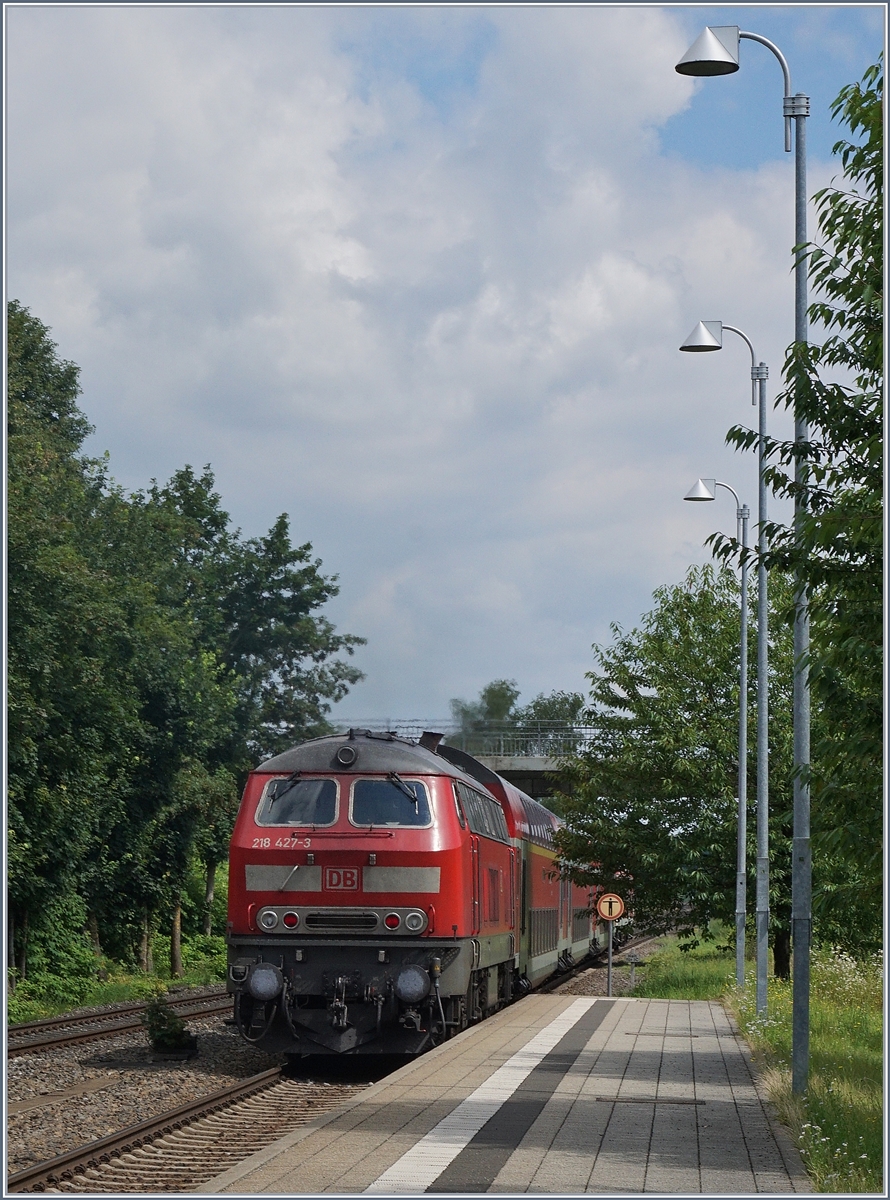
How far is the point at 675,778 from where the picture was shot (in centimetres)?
3077

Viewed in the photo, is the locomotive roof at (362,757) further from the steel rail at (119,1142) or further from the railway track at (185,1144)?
the steel rail at (119,1142)

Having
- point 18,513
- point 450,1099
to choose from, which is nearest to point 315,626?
point 18,513

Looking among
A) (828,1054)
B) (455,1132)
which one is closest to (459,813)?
(828,1054)

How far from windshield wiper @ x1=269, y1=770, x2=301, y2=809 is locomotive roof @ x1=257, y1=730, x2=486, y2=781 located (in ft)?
0.30

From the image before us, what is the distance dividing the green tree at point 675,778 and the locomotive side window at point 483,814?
8.05 m

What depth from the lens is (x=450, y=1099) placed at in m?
11.9

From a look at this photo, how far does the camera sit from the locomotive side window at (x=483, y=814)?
1802cm

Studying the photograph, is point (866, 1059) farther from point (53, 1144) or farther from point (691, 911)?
point (691, 911)

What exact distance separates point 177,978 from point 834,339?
29.2 meters

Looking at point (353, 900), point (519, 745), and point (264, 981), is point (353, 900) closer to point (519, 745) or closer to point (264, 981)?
point (264, 981)

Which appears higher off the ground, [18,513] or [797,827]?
[18,513]

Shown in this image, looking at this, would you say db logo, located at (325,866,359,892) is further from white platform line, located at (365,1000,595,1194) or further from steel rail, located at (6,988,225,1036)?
steel rail, located at (6,988,225,1036)

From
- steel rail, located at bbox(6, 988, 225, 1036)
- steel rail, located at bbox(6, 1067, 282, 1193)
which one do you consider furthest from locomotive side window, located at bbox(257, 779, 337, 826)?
steel rail, located at bbox(6, 988, 225, 1036)

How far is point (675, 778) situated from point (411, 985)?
16.2 meters
